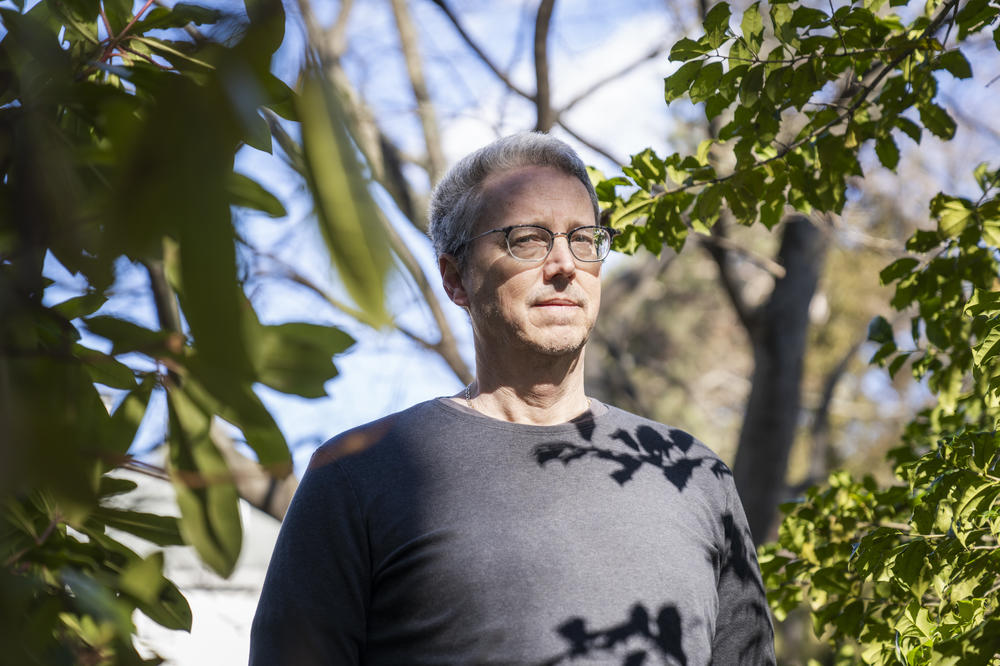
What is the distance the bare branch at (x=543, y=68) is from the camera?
358cm

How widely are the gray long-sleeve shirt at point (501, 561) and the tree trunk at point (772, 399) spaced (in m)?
3.41

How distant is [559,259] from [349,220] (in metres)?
1.23

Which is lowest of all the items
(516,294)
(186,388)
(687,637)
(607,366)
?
(687,637)

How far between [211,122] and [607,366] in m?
5.94

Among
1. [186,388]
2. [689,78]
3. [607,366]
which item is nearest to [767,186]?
[689,78]

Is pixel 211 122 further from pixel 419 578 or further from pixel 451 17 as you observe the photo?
pixel 451 17

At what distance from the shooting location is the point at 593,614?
4.39ft

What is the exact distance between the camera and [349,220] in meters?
0.32

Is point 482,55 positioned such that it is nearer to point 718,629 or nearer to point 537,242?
point 537,242

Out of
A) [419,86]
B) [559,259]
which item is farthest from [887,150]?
[419,86]

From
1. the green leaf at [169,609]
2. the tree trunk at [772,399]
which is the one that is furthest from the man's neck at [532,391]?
the tree trunk at [772,399]

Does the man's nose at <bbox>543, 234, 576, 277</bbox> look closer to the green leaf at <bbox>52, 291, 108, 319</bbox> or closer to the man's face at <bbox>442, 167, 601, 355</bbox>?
the man's face at <bbox>442, 167, 601, 355</bbox>

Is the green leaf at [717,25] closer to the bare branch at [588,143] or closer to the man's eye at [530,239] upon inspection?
the man's eye at [530,239]

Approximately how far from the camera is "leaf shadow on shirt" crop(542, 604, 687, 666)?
1.30 meters
